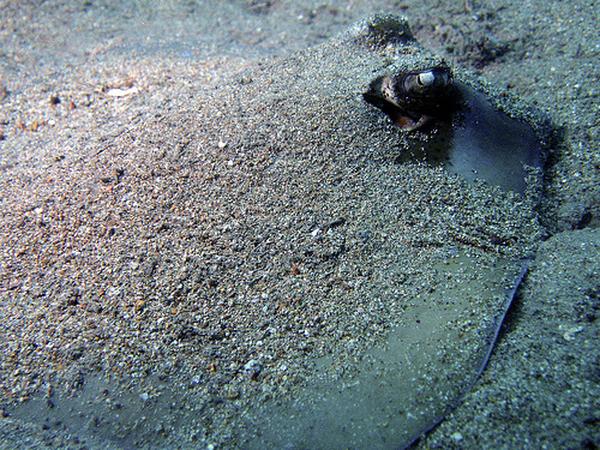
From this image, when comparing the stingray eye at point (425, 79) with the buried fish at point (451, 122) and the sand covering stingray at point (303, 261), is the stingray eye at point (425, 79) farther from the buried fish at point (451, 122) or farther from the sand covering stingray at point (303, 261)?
the sand covering stingray at point (303, 261)

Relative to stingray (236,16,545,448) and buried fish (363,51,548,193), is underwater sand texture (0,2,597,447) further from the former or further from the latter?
buried fish (363,51,548,193)

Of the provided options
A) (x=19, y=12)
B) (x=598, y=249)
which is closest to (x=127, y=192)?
(x=598, y=249)

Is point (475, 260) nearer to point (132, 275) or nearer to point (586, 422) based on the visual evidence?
point (586, 422)

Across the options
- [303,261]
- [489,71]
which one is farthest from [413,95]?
[489,71]

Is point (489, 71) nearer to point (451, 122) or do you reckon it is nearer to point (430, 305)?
point (451, 122)

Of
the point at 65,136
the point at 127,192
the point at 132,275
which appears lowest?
the point at 132,275

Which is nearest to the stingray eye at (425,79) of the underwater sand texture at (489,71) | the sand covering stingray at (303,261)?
the sand covering stingray at (303,261)

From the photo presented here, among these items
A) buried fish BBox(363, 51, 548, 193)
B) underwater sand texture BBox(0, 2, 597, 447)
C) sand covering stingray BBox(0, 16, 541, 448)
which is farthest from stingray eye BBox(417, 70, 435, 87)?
underwater sand texture BBox(0, 2, 597, 447)
